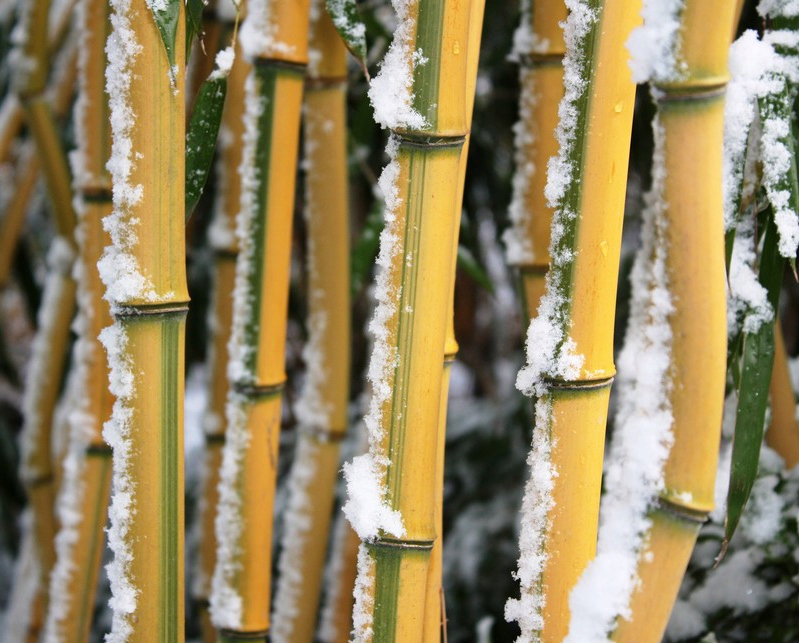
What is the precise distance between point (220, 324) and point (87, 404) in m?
0.13

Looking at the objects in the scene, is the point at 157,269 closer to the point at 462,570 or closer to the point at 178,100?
the point at 178,100

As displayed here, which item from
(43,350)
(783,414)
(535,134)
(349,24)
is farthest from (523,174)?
(43,350)

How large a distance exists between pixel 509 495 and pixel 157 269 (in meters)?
0.58

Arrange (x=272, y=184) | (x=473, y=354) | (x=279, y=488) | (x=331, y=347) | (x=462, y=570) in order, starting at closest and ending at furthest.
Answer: (x=272, y=184), (x=331, y=347), (x=462, y=570), (x=279, y=488), (x=473, y=354)

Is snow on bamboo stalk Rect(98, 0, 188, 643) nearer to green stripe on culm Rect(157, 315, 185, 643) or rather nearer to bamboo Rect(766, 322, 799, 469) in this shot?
green stripe on culm Rect(157, 315, 185, 643)

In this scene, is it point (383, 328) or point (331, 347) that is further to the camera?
point (331, 347)

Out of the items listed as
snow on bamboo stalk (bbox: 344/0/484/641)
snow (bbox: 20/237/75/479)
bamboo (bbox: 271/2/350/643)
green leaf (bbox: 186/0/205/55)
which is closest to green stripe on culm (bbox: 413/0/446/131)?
snow on bamboo stalk (bbox: 344/0/484/641)

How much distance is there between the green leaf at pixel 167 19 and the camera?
324mm

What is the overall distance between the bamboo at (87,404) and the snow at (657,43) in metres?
0.32

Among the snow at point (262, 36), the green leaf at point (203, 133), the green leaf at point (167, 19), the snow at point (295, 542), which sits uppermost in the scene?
the snow at point (262, 36)

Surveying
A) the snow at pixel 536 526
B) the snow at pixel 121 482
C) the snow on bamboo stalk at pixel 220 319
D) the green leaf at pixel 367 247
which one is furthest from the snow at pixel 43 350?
the snow at pixel 536 526

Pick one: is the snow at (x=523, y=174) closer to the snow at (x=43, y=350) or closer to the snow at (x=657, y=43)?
the snow at (x=657, y=43)

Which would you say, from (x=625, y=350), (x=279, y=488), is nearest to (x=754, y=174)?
(x=625, y=350)

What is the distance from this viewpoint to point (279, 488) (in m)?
0.97
